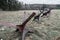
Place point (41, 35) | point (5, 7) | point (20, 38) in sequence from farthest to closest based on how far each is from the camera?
point (5, 7) → point (41, 35) → point (20, 38)

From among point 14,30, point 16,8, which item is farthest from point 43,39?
point 16,8

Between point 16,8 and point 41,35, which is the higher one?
point 41,35

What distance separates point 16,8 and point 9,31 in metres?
5.73

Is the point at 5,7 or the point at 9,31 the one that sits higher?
the point at 9,31

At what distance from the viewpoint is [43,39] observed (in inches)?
61.1

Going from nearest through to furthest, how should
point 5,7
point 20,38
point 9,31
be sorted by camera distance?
point 20,38, point 9,31, point 5,7

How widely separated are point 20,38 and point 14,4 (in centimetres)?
628

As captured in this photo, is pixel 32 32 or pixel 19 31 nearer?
pixel 19 31

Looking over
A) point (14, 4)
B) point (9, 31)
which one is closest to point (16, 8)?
point (14, 4)

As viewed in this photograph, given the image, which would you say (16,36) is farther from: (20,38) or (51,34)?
(51,34)

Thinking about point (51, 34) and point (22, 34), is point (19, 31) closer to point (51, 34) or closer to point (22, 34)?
point (22, 34)

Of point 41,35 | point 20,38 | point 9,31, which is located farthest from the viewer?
point 9,31

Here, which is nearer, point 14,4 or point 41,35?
point 41,35

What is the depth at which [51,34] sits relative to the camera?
1.70m
